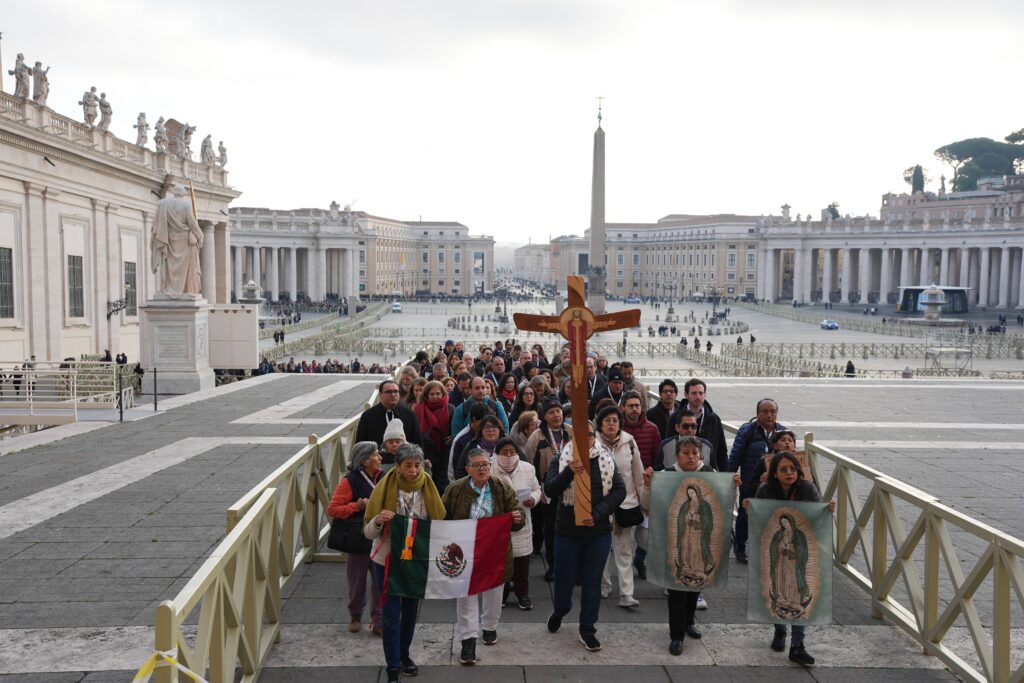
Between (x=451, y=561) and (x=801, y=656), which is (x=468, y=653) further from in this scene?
(x=801, y=656)

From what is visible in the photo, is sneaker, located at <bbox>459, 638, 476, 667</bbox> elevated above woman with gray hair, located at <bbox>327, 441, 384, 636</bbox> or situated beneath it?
situated beneath

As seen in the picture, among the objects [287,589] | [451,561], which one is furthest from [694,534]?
[287,589]

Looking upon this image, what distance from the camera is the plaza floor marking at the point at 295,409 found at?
51.6 feet

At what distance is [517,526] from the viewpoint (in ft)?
19.1

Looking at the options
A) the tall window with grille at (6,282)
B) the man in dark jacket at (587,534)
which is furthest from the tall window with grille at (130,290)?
the man in dark jacket at (587,534)

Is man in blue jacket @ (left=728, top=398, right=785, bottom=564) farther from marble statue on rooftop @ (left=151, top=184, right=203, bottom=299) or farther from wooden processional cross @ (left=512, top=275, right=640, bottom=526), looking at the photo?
marble statue on rooftop @ (left=151, top=184, right=203, bottom=299)

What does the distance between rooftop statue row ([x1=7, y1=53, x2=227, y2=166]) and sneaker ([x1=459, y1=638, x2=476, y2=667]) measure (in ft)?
84.7

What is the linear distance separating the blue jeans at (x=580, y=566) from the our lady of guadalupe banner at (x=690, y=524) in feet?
1.30

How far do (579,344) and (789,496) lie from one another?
1811 mm

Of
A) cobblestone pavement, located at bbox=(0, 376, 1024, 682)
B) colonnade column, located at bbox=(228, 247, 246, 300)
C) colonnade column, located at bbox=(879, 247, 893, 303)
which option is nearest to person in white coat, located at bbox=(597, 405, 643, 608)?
cobblestone pavement, located at bbox=(0, 376, 1024, 682)

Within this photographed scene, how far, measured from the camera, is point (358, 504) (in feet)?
19.3

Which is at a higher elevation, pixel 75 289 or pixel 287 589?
pixel 75 289

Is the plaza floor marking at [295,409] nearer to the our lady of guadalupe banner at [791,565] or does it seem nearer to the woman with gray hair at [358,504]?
the woman with gray hair at [358,504]

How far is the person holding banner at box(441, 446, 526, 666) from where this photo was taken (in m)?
5.69
